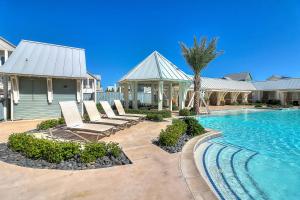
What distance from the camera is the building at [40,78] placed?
1383 cm

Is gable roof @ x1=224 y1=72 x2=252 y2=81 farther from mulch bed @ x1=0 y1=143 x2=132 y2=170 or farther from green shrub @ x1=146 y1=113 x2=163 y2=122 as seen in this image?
mulch bed @ x1=0 y1=143 x2=132 y2=170

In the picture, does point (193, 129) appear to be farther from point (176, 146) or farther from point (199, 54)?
point (199, 54)

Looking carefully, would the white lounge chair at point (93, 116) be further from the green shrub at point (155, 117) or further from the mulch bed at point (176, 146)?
the green shrub at point (155, 117)

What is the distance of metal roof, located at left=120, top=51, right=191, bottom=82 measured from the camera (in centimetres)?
1861

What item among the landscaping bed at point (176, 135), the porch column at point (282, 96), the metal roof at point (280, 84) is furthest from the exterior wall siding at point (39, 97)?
the metal roof at point (280, 84)

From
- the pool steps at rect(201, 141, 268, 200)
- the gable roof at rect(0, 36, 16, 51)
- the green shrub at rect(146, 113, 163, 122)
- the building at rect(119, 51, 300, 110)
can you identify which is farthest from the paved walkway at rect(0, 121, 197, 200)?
the gable roof at rect(0, 36, 16, 51)

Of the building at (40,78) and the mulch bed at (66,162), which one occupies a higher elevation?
the building at (40,78)

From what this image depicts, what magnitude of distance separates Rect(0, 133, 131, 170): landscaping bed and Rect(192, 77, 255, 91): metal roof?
27247mm

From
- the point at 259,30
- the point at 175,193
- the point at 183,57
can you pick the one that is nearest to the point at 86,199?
the point at 175,193

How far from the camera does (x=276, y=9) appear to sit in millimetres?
17891

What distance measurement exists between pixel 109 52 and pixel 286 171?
117 ft

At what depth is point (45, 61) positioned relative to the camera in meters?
15.3

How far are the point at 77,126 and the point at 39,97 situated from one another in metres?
8.07

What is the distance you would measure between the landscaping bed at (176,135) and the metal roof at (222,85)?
22.7 m
